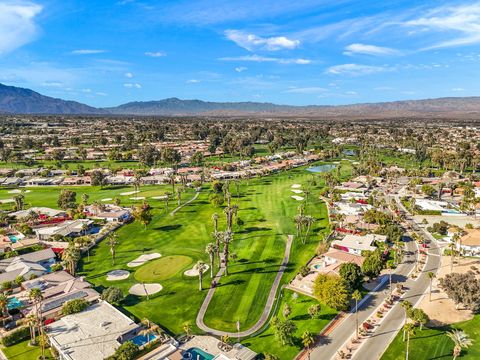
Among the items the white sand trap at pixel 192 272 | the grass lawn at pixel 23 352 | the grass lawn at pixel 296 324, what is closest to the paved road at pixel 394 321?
the grass lawn at pixel 296 324

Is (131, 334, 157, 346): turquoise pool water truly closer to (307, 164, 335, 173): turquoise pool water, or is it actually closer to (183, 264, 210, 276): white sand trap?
(183, 264, 210, 276): white sand trap

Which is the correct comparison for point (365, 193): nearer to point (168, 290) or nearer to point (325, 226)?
point (325, 226)

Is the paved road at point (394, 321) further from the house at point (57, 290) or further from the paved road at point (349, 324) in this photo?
the house at point (57, 290)

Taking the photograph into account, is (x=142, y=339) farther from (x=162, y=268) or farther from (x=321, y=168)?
(x=321, y=168)

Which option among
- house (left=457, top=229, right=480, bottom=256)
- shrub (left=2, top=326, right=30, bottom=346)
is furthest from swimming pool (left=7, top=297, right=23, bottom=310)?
house (left=457, top=229, right=480, bottom=256)

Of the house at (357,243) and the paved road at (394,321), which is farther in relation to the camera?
the house at (357,243)

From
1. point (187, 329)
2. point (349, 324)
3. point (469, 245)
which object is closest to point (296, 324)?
point (349, 324)
